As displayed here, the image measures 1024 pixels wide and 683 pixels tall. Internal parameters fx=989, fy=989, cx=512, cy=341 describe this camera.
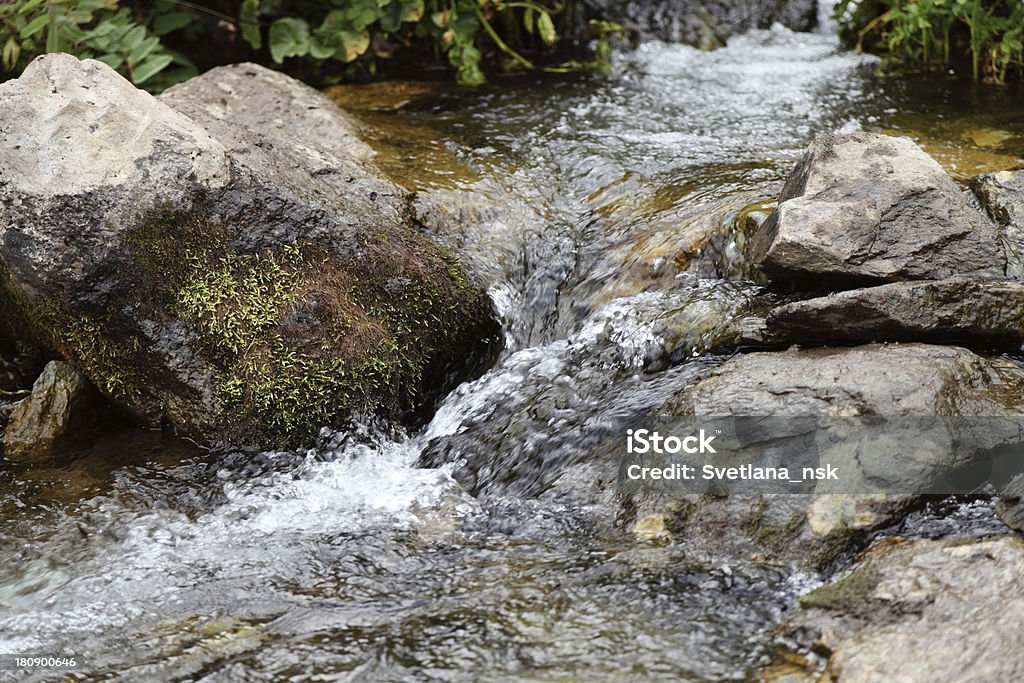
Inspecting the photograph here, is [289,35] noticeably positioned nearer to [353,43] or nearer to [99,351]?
[353,43]

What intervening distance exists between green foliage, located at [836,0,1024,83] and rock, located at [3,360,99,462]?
5.38 m

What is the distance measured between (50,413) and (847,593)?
330 cm

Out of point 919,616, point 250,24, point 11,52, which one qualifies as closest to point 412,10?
point 250,24

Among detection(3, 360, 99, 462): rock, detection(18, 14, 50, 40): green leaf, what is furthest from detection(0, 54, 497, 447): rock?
detection(18, 14, 50, 40): green leaf

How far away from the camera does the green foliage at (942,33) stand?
6270 mm

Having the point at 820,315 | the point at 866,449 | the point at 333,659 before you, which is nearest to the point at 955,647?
the point at 866,449

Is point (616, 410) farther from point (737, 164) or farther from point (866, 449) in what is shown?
point (737, 164)

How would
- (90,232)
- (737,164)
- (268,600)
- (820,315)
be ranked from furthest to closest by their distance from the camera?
(737,164)
(90,232)
(820,315)
(268,600)

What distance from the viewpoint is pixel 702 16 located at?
315 inches

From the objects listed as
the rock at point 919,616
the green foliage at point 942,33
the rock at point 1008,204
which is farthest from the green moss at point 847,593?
the green foliage at point 942,33

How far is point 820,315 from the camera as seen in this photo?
357cm

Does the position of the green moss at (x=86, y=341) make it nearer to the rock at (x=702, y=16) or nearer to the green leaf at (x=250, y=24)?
the green leaf at (x=250, y=24)

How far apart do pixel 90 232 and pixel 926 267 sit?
3.21 m

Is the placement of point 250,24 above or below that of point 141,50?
above
